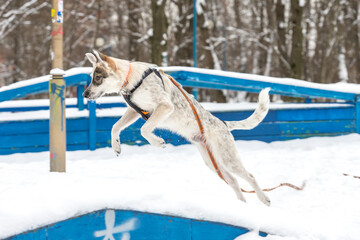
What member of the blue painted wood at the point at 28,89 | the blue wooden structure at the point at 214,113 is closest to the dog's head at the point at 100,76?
the blue wooden structure at the point at 214,113

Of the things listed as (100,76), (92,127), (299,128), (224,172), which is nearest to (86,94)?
(100,76)

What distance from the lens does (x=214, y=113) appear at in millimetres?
7309

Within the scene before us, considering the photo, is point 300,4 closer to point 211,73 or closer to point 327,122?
point 327,122

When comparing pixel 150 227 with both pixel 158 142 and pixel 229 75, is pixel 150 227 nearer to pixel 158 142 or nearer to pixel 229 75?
pixel 158 142

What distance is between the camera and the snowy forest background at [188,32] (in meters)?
13.4

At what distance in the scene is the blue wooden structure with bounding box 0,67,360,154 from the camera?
6.36 metres

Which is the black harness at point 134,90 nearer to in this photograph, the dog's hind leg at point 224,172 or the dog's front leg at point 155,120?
the dog's front leg at point 155,120

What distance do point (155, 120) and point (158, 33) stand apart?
8.91 meters

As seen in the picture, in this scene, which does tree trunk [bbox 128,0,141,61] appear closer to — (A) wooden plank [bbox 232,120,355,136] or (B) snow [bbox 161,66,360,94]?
(B) snow [bbox 161,66,360,94]

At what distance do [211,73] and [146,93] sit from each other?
142 inches

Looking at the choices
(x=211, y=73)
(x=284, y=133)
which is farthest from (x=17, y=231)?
(x=284, y=133)

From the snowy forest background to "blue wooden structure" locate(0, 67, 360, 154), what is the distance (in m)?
4.87

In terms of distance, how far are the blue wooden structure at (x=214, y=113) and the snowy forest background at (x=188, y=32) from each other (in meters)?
4.87

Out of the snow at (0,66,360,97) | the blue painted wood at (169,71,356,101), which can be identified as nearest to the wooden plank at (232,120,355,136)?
the blue painted wood at (169,71,356,101)
